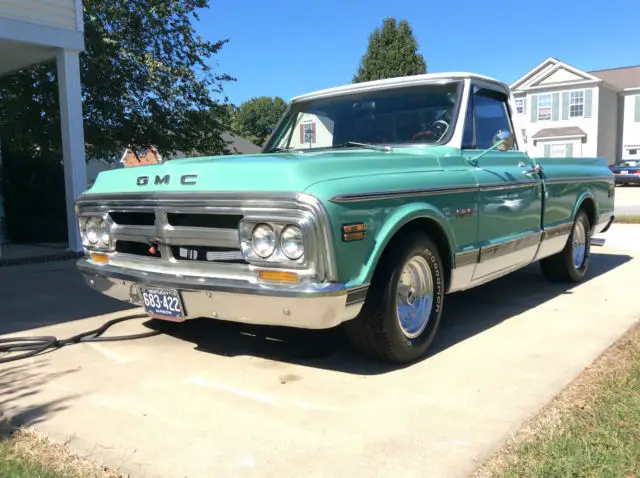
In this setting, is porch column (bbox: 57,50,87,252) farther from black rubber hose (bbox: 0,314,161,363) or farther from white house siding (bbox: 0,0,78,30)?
black rubber hose (bbox: 0,314,161,363)

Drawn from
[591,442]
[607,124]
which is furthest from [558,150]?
[591,442]

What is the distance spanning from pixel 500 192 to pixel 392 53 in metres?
26.9

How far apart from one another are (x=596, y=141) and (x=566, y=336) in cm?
3343

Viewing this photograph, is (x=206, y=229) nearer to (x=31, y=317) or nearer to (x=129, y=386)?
(x=129, y=386)

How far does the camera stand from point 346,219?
301 centimetres

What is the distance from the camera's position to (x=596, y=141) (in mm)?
33750

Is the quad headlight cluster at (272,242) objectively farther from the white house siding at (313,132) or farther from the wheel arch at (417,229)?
the white house siding at (313,132)

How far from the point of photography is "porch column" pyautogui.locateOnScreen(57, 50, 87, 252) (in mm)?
8570

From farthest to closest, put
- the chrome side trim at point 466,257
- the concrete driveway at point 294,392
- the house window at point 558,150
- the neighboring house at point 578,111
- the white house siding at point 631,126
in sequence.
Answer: the white house siding at point 631,126, the house window at point 558,150, the neighboring house at point 578,111, the chrome side trim at point 466,257, the concrete driveway at point 294,392

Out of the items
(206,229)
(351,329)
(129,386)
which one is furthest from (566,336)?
(129,386)

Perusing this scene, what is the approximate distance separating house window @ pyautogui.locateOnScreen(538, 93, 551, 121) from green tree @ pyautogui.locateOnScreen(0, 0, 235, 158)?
26.1 m

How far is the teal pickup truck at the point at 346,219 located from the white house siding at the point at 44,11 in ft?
16.5

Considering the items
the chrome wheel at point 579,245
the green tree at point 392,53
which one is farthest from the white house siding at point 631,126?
the chrome wheel at point 579,245

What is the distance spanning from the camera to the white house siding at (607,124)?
34.4 metres
